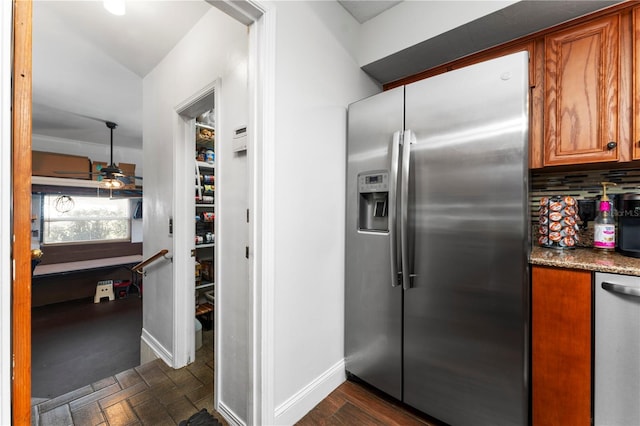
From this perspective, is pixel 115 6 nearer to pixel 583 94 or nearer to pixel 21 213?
pixel 21 213

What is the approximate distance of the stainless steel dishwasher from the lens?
3.50 feet

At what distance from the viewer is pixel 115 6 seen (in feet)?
5.30

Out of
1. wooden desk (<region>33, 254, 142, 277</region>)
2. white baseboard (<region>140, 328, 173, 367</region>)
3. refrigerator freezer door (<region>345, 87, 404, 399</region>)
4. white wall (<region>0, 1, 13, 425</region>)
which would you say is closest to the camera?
white wall (<region>0, 1, 13, 425</region>)

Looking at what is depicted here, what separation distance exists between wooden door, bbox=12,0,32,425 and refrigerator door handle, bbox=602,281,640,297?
2005mm

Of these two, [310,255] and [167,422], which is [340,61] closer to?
[310,255]

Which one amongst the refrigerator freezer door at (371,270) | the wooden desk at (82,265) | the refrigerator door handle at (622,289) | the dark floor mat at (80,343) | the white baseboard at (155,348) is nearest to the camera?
the refrigerator door handle at (622,289)

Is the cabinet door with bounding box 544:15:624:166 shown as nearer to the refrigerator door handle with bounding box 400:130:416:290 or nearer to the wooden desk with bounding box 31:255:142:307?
the refrigerator door handle with bounding box 400:130:416:290

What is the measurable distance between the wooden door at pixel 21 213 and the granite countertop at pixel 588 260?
1.87m

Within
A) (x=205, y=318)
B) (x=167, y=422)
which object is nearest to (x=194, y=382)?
(x=167, y=422)

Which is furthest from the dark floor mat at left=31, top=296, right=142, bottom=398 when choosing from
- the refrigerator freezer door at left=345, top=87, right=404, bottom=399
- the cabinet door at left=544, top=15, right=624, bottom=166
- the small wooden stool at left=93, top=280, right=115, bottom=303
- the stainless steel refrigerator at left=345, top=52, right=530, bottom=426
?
the cabinet door at left=544, top=15, right=624, bottom=166

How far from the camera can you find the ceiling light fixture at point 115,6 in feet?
5.15

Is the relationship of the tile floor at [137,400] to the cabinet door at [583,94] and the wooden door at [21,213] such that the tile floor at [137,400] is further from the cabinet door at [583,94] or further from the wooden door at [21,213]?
the cabinet door at [583,94]

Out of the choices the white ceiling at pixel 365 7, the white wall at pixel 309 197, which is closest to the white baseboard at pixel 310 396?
the white wall at pixel 309 197

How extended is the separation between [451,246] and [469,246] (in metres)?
0.08
